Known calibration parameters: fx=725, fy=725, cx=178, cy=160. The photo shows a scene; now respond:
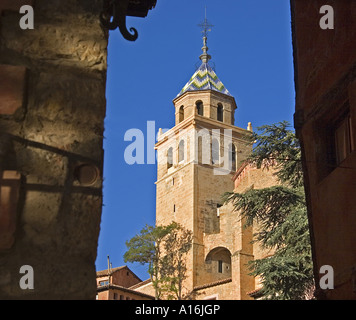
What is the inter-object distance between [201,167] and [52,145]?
176 ft

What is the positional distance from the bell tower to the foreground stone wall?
157ft

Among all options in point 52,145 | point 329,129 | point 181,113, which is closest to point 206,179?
point 181,113

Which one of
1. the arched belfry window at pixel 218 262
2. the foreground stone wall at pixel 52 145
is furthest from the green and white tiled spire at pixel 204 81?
the foreground stone wall at pixel 52 145

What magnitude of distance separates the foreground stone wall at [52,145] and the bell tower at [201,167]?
4773 centimetres

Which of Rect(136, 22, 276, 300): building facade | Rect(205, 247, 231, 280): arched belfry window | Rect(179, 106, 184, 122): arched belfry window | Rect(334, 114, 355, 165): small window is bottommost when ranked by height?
Rect(334, 114, 355, 165): small window

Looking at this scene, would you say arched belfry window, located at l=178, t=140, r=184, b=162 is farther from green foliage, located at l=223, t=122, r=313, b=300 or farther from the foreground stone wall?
the foreground stone wall

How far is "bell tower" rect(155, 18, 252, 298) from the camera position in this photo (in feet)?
171

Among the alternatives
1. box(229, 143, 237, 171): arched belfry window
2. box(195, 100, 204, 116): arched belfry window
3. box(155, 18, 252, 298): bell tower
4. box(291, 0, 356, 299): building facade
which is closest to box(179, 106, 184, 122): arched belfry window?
box(155, 18, 252, 298): bell tower

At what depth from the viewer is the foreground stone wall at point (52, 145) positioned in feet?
8.97

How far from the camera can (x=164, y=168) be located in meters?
59.6
